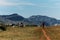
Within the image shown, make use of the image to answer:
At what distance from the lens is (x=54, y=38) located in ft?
147

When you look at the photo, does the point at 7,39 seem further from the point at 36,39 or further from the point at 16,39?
the point at 36,39

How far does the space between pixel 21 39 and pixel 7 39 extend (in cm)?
271

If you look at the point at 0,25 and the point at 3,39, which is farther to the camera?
the point at 0,25

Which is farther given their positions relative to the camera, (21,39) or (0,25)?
(0,25)

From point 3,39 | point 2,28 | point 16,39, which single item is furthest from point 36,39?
point 2,28

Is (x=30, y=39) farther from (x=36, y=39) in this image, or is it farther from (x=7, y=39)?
(x=7, y=39)

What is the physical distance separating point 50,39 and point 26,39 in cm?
457

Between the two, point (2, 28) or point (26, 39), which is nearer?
point (26, 39)

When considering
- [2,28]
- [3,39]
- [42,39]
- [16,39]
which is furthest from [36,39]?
[2,28]

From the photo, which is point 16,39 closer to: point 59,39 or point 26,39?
point 26,39

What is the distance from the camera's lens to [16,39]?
4403 cm

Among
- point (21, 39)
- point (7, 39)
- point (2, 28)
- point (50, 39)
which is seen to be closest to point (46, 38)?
point (50, 39)

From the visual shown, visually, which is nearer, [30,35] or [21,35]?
[30,35]

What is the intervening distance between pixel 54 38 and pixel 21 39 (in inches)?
251
